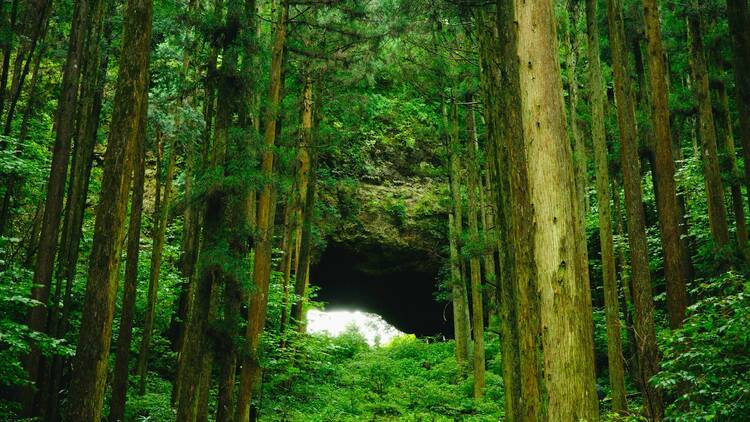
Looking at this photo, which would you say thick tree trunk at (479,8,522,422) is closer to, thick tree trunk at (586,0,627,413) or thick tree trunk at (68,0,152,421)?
thick tree trunk at (586,0,627,413)

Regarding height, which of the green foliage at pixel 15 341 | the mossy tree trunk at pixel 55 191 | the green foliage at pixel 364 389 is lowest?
the green foliage at pixel 364 389

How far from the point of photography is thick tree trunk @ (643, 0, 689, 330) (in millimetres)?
8938

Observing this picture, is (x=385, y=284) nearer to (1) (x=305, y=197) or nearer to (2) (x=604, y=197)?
(1) (x=305, y=197)

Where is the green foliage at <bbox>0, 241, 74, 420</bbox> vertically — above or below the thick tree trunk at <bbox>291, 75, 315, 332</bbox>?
below

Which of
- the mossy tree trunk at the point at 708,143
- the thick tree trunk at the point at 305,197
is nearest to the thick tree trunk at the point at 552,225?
the mossy tree trunk at the point at 708,143

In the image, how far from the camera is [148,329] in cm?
1177

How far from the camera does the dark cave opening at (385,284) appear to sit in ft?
77.6

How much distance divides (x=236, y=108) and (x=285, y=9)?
3055 millimetres

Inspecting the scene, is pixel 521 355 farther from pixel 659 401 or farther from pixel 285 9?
pixel 285 9

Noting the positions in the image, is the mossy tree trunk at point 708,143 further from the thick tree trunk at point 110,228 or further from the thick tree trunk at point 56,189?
the thick tree trunk at point 56,189

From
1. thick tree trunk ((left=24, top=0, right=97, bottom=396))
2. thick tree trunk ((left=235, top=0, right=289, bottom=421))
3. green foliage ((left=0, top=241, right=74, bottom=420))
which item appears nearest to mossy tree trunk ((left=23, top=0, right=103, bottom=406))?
thick tree trunk ((left=24, top=0, right=97, bottom=396))

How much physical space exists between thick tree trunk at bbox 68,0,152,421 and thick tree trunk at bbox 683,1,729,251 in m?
10.8

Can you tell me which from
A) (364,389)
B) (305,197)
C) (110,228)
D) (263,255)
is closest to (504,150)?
(110,228)

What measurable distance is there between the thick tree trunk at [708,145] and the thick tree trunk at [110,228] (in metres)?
10.8
